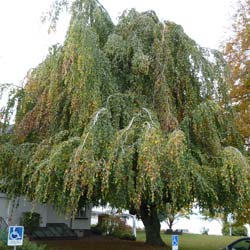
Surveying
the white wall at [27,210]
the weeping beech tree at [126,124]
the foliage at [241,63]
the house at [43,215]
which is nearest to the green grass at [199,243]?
the house at [43,215]

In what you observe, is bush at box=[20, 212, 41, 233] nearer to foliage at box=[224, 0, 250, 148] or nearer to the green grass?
the green grass

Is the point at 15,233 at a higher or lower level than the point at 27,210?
lower

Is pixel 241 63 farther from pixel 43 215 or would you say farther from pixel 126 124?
pixel 43 215

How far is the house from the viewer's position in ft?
54.7

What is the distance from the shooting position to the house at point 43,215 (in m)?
16.7

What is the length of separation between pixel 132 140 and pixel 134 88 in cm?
293

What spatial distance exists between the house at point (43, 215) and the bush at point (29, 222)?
1.17 feet

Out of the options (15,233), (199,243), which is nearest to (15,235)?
(15,233)

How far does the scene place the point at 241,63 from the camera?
50.5 ft

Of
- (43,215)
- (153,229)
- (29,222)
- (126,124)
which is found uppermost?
(126,124)

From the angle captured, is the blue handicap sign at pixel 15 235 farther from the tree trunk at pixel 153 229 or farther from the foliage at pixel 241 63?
the foliage at pixel 241 63

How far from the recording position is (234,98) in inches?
596

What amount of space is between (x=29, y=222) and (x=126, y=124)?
8637 mm

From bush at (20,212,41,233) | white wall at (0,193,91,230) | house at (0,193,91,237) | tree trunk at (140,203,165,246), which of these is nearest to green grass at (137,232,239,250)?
tree trunk at (140,203,165,246)
